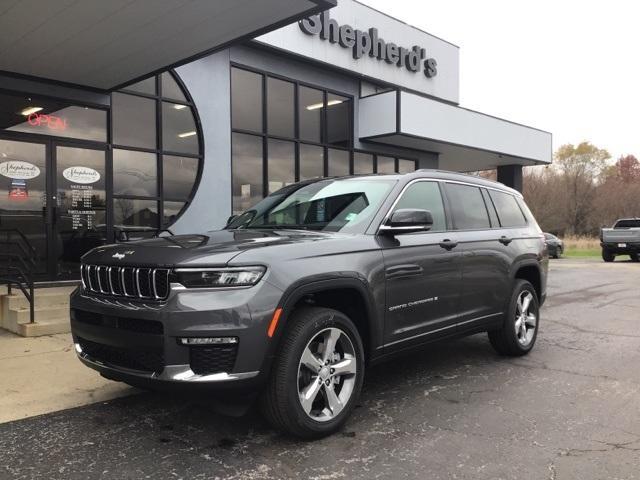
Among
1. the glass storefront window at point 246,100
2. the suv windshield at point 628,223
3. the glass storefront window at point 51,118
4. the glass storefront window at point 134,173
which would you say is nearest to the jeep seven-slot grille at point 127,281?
the glass storefront window at point 51,118

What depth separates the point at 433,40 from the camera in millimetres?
17656

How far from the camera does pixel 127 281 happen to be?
3584 mm

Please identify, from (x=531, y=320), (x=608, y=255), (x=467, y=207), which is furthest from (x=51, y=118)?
(x=608, y=255)

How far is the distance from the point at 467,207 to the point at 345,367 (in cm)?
240

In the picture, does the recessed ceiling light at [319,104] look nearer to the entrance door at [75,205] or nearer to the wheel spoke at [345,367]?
the entrance door at [75,205]

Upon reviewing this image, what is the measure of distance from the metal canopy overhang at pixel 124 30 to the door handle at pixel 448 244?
3.54 m

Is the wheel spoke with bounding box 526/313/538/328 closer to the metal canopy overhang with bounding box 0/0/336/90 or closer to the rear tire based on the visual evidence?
the metal canopy overhang with bounding box 0/0/336/90

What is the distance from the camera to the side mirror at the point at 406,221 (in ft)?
13.6

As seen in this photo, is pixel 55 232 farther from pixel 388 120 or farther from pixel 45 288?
pixel 388 120

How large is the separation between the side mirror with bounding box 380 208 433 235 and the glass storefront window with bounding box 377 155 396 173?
40.9 feet

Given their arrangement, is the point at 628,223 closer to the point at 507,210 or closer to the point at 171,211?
the point at 171,211

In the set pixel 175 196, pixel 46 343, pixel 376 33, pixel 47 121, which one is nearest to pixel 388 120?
pixel 376 33

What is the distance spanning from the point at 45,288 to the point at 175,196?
3559mm

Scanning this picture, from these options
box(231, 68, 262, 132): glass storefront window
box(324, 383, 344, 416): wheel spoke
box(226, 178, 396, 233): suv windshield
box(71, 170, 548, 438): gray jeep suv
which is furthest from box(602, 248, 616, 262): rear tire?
box(324, 383, 344, 416): wheel spoke
